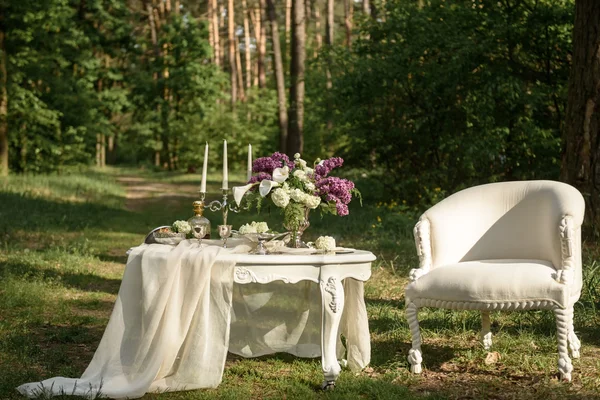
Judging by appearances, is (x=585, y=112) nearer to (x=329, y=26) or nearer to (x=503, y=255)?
(x=503, y=255)

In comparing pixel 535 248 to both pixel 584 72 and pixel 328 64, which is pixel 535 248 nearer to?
pixel 584 72

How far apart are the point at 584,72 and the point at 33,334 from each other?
6777 mm

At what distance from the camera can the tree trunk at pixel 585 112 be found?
931 cm

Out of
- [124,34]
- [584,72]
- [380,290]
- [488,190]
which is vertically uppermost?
[124,34]

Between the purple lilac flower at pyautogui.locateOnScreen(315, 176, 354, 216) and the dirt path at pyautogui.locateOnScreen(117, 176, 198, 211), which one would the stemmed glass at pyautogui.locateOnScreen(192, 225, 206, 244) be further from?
the dirt path at pyautogui.locateOnScreen(117, 176, 198, 211)

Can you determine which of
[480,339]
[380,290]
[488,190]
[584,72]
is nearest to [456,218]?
[488,190]

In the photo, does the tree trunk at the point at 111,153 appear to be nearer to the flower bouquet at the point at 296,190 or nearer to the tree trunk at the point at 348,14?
the tree trunk at the point at 348,14

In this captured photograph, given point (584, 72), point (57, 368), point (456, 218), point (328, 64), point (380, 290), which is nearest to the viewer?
point (57, 368)

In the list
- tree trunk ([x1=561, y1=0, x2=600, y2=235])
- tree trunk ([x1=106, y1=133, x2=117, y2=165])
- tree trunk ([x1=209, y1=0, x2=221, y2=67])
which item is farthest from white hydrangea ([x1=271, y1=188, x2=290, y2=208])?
tree trunk ([x1=106, y1=133, x2=117, y2=165])

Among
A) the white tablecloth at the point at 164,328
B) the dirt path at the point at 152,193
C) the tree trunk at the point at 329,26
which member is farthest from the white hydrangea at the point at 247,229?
the tree trunk at the point at 329,26

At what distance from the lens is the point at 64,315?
6840 millimetres

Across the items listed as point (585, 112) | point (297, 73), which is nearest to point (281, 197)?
point (585, 112)

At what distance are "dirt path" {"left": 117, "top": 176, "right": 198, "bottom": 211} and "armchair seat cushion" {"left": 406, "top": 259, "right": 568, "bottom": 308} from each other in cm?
1317

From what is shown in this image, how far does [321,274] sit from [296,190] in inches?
23.2
